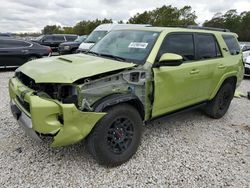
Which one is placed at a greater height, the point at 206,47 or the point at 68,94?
the point at 206,47

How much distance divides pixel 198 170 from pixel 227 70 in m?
2.52

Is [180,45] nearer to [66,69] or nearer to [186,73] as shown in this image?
[186,73]

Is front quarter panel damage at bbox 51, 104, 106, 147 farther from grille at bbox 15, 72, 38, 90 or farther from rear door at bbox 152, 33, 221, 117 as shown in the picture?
rear door at bbox 152, 33, 221, 117

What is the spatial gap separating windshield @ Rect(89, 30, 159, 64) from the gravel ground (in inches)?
54.5

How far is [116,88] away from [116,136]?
632mm

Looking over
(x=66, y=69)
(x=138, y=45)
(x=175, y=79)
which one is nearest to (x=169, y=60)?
(x=175, y=79)

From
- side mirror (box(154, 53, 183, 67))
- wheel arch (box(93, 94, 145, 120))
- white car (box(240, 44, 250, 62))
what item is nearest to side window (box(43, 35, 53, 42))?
white car (box(240, 44, 250, 62))

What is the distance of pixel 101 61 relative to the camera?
3.45 metres

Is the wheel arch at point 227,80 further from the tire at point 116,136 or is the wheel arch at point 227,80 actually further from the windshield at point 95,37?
the windshield at point 95,37

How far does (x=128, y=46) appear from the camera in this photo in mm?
3896

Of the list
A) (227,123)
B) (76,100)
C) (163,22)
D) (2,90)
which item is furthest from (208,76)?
(163,22)

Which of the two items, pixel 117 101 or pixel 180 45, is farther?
Answer: pixel 180 45

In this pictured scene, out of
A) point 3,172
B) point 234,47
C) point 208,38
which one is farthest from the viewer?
point 234,47

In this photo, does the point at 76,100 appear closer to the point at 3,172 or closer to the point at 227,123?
the point at 3,172
